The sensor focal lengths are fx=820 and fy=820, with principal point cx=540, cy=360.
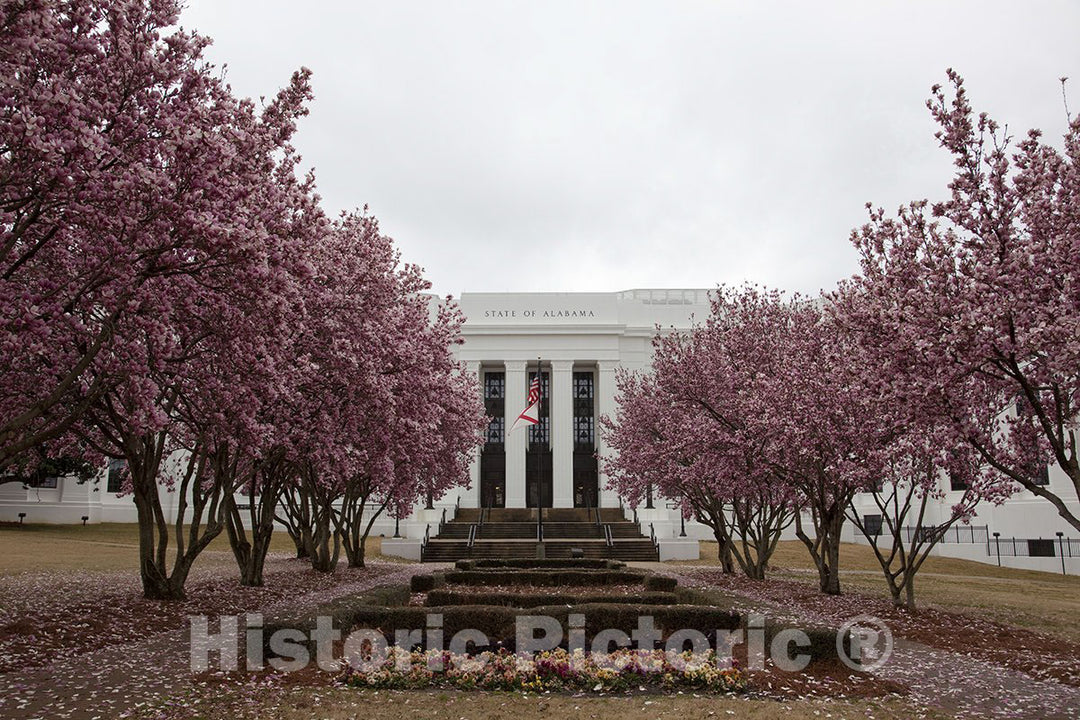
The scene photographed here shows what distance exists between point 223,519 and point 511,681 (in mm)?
10922

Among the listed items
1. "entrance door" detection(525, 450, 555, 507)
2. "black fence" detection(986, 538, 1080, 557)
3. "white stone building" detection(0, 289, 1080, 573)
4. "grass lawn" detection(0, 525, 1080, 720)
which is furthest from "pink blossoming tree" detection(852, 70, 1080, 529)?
"entrance door" detection(525, 450, 555, 507)

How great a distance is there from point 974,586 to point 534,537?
22.3 metres

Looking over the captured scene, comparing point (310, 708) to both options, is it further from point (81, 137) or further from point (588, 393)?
point (588, 393)

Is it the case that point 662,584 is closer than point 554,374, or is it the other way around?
point 662,584

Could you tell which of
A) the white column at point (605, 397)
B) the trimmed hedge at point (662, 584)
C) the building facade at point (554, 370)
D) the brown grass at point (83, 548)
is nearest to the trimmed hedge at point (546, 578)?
the trimmed hedge at point (662, 584)

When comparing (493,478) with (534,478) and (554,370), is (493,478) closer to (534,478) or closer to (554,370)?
(534,478)

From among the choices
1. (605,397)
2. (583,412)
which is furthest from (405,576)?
(583,412)

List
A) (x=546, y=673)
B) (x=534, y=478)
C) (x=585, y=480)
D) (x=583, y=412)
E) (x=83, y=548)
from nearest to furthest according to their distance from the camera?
(x=546, y=673) → (x=83, y=548) → (x=585, y=480) → (x=534, y=478) → (x=583, y=412)

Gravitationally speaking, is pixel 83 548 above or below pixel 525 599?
below

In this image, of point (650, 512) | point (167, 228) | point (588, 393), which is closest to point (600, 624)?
point (167, 228)

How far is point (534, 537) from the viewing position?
43688 mm

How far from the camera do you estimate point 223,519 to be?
17.8 meters

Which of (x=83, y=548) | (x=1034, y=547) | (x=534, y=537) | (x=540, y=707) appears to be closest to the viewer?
(x=540, y=707)

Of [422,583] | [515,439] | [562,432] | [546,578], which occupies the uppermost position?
[562,432]
